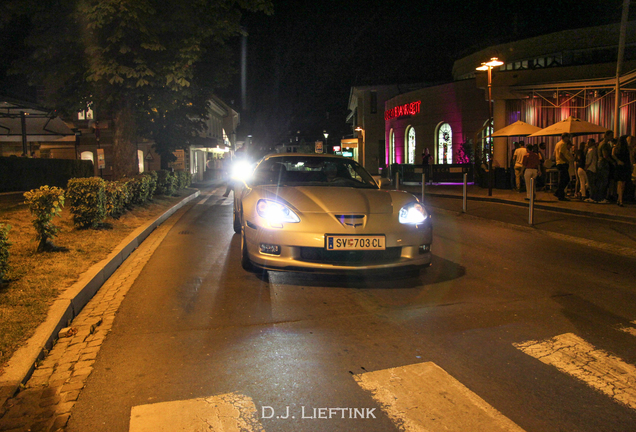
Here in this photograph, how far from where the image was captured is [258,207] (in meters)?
5.43

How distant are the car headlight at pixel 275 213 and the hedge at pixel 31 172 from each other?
51.6 feet

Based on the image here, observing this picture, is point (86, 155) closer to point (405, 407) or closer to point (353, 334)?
point (353, 334)

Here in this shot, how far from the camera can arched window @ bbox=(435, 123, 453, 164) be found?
32.1 m

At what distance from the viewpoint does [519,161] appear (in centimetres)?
1806

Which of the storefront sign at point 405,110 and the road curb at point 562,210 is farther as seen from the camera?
the storefront sign at point 405,110

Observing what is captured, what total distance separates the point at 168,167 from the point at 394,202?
1091 inches

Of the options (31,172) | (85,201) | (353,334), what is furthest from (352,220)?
(31,172)

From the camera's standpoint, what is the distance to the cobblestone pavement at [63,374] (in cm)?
284

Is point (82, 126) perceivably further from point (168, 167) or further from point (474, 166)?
point (474, 166)

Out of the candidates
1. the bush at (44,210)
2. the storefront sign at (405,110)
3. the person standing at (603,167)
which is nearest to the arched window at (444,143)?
the storefront sign at (405,110)

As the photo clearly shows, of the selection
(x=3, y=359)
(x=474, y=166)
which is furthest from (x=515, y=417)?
(x=474, y=166)

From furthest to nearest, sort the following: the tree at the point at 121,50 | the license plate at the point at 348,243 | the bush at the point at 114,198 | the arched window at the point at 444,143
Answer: the arched window at the point at 444,143 → the tree at the point at 121,50 → the bush at the point at 114,198 → the license plate at the point at 348,243

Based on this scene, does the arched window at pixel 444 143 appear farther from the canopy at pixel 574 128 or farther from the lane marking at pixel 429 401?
the lane marking at pixel 429 401

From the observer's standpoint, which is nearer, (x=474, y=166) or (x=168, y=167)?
(x=474, y=166)
